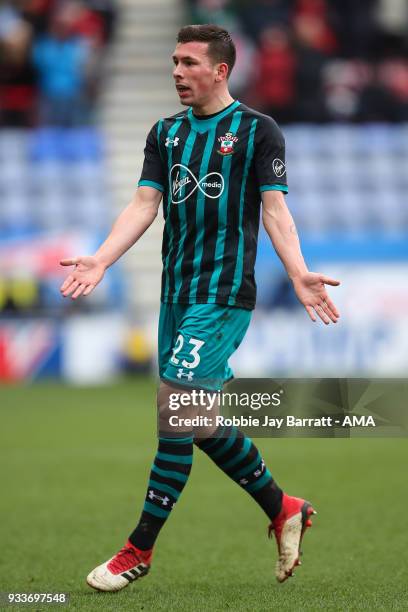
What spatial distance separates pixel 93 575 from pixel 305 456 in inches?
192

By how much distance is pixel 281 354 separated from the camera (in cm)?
1480

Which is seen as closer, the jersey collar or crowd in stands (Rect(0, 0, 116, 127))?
the jersey collar

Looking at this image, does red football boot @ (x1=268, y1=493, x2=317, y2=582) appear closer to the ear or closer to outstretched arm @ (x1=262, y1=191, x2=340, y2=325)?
outstretched arm @ (x1=262, y1=191, x2=340, y2=325)

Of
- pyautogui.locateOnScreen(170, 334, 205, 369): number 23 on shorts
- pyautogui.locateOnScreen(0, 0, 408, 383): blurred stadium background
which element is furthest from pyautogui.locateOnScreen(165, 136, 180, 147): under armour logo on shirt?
pyautogui.locateOnScreen(0, 0, 408, 383): blurred stadium background

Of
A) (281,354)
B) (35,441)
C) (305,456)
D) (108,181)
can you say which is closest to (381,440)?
(305,456)

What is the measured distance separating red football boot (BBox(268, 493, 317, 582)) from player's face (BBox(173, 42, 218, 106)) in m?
1.61

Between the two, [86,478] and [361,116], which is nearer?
[86,478]

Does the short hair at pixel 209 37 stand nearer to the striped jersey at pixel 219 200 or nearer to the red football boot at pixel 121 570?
the striped jersey at pixel 219 200

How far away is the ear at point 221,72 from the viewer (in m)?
4.62

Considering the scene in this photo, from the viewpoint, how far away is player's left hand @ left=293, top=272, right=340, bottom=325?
14.1 feet

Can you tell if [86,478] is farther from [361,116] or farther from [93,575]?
[361,116]

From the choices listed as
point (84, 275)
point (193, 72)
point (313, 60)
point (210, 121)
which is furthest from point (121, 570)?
point (313, 60)

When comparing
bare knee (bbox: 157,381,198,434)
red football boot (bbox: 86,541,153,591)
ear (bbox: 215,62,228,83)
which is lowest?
red football boot (bbox: 86,541,153,591)

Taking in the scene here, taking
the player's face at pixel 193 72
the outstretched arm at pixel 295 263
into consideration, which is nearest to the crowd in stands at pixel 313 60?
the player's face at pixel 193 72
